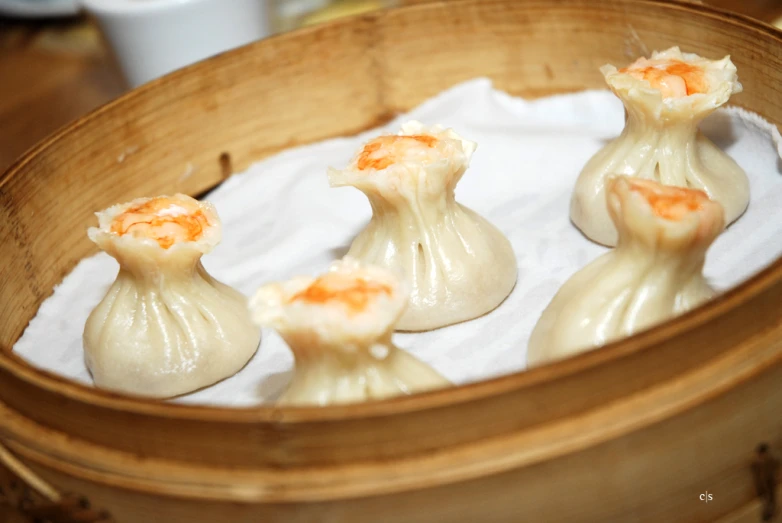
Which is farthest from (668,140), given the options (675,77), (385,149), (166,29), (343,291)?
(166,29)

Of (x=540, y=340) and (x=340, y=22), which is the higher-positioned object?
(x=340, y=22)

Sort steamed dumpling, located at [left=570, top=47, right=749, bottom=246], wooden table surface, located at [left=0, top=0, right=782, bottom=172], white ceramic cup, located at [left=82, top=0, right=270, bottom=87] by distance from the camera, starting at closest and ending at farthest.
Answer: steamed dumpling, located at [left=570, top=47, right=749, bottom=246] → white ceramic cup, located at [left=82, top=0, right=270, bottom=87] → wooden table surface, located at [left=0, top=0, right=782, bottom=172]

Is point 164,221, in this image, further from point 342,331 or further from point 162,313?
point 342,331

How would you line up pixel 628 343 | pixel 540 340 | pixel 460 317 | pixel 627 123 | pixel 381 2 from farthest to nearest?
pixel 381 2 < pixel 627 123 < pixel 460 317 < pixel 540 340 < pixel 628 343

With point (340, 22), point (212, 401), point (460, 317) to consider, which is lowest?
point (212, 401)

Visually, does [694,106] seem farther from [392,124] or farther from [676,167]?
[392,124]

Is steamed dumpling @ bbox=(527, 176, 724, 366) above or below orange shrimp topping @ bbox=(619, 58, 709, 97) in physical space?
below

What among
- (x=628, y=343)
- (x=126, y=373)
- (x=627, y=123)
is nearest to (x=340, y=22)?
(x=627, y=123)

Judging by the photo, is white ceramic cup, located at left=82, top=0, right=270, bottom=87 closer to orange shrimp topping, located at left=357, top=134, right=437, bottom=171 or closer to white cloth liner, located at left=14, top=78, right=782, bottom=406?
white cloth liner, located at left=14, top=78, right=782, bottom=406

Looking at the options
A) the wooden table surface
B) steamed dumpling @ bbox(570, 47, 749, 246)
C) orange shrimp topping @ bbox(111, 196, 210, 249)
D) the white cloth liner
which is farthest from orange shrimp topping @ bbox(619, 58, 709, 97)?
the wooden table surface
